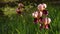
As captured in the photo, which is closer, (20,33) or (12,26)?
(20,33)

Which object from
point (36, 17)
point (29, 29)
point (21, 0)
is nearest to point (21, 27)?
point (29, 29)

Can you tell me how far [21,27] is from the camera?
431 centimetres

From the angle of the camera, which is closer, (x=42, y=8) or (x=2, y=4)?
(x=42, y=8)

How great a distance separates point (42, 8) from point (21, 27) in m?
0.67

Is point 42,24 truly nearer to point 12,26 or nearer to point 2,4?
point 12,26

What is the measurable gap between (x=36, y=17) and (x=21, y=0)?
17.8 feet

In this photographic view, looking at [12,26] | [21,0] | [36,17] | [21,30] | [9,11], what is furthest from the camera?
[21,0]

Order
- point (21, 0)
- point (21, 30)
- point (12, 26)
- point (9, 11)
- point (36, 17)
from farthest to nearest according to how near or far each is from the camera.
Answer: point (21, 0) → point (9, 11) → point (12, 26) → point (21, 30) → point (36, 17)

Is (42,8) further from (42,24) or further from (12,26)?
(12,26)

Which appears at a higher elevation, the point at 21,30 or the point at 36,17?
the point at 36,17

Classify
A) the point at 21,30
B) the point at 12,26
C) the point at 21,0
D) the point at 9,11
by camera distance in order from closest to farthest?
1. the point at 21,30
2. the point at 12,26
3. the point at 9,11
4. the point at 21,0

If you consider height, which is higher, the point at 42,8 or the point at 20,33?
the point at 42,8

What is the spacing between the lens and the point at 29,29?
4.40m

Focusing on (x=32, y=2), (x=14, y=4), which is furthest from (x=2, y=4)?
(x=32, y=2)
